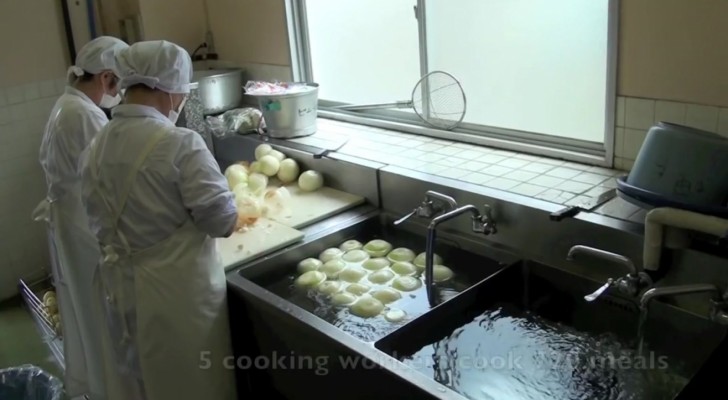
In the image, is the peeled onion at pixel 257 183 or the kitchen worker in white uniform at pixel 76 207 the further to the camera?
the peeled onion at pixel 257 183

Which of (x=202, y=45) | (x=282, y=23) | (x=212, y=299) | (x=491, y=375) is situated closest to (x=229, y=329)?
(x=212, y=299)

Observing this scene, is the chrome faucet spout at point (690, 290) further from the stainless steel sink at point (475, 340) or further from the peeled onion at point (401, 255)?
the peeled onion at point (401, 255)

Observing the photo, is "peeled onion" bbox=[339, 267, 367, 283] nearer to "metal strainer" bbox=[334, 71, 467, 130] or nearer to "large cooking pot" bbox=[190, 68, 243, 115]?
"metal strainer" bbox=[334, 71, 467, 130]

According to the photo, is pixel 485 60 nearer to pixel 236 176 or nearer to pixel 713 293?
pixel 236 176

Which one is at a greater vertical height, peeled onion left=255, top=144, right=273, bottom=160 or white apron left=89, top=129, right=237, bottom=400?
peeled onion left=255, top=144, right=273, bottom=160

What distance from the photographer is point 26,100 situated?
9.52 feet

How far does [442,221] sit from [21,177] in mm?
2284

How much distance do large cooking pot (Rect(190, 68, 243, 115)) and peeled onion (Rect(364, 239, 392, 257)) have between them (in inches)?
42.7

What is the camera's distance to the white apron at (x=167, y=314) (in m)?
1.56

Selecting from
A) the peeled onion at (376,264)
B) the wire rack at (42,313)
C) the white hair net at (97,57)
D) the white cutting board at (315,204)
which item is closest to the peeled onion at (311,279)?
the peeled onion at (376,264)

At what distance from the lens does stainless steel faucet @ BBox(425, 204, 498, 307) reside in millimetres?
1546

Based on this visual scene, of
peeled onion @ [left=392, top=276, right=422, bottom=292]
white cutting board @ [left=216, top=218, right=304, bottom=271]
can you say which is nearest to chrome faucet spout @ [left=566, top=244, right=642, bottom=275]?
peeled onion @ [left=392, top=276, right=422, bottom=292]

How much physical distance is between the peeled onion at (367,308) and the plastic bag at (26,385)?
3.69 ft

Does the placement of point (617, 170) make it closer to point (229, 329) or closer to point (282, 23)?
point (229, 329)
